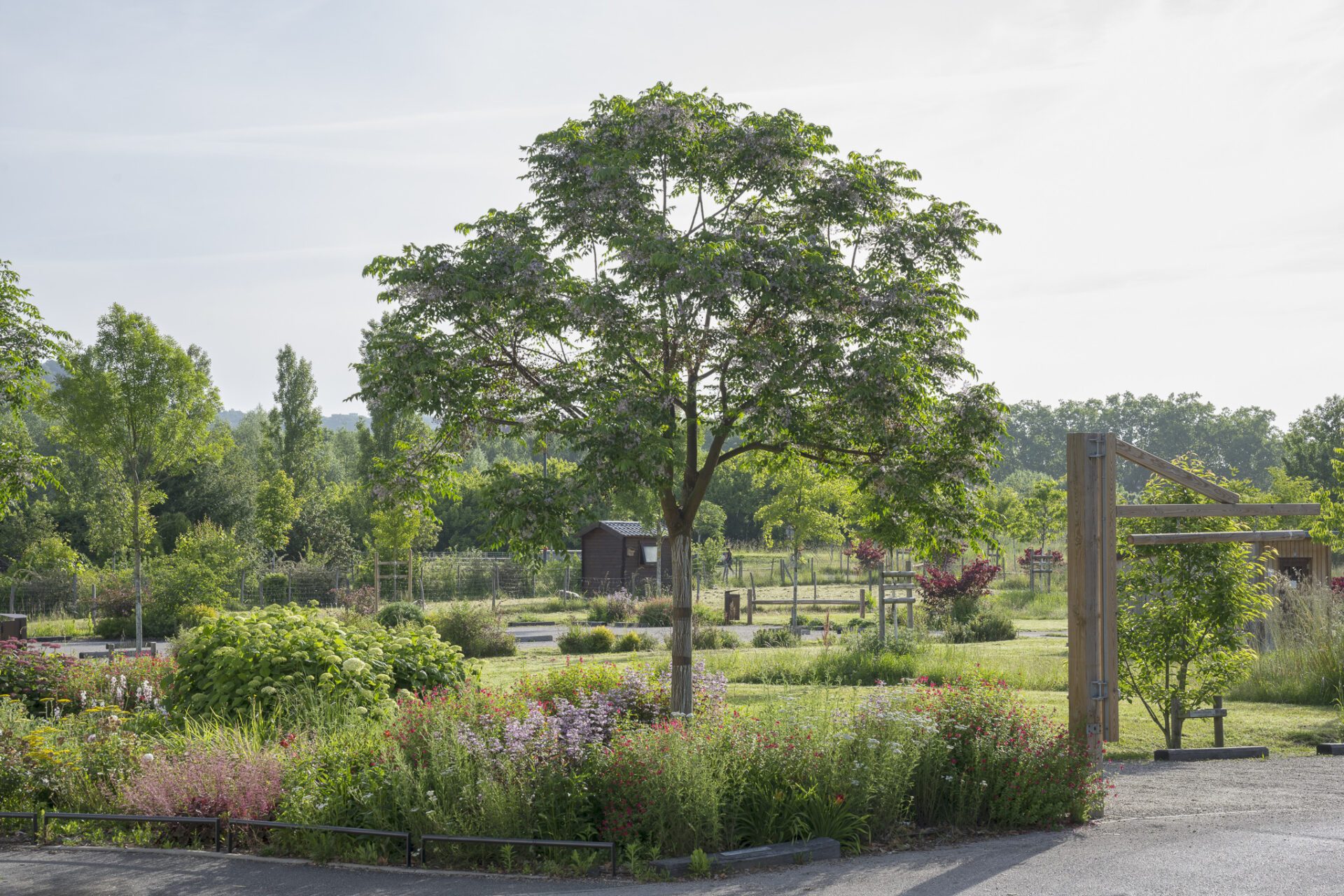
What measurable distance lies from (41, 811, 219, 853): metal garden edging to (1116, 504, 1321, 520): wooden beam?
7.71m

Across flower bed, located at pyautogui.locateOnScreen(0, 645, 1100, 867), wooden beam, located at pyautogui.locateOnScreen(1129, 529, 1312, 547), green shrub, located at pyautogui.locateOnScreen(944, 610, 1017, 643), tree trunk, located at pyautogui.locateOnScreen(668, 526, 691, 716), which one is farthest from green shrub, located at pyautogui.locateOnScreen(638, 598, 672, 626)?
flower bed, located at pyautogui.locateOnScreen(0, 645, 1100, 867)

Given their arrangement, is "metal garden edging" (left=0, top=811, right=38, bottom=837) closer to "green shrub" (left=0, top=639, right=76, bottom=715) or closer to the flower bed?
the flower bed

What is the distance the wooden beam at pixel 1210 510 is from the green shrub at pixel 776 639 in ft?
40.7

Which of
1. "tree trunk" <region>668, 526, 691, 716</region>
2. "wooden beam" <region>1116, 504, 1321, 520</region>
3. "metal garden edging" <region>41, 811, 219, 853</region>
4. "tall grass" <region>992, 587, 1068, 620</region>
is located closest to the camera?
"metal garden edging" <region>41, 811, 219, 853</region>

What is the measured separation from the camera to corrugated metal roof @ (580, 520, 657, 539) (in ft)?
131

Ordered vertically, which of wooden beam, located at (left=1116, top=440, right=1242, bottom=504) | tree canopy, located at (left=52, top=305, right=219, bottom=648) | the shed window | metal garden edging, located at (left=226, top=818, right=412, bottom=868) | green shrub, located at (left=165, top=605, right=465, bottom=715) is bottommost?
metal garden edging, located at (left=226, top=818, right=412, bottom=868)

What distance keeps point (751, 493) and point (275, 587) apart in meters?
43.3

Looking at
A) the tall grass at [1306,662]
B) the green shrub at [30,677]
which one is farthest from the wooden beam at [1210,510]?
the green shrub at [30,677]

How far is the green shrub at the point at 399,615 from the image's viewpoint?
2188 cm

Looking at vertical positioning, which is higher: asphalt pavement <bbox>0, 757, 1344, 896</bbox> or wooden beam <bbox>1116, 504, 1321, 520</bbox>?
wooden beam <bbox>1116, 504, 1321, 520</bbox>

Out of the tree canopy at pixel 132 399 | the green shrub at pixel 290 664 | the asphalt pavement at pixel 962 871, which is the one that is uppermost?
the tree canopy at pixel 132 399

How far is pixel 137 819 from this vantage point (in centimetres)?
713

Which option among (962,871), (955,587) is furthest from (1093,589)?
(955,587)

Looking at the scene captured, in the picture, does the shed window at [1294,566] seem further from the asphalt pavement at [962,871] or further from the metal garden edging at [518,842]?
the metal garden edging at [518,842]
